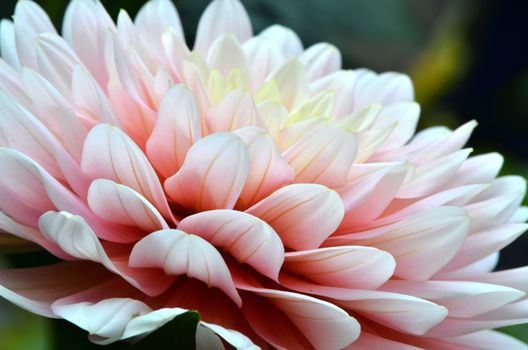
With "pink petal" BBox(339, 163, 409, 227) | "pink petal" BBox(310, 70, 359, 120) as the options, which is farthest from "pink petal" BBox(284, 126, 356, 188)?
"pink petal" BBox(310, 70, 359, 120)

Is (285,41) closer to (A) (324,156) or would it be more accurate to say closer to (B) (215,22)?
(B) (215,22)

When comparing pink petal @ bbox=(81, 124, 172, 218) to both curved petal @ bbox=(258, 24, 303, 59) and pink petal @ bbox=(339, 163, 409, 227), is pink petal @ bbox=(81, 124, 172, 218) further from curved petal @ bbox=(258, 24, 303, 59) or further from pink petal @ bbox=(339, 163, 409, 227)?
curved petal @ bbox=(258, 24, 303, 59)

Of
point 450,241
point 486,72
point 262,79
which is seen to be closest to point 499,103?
point 486,72

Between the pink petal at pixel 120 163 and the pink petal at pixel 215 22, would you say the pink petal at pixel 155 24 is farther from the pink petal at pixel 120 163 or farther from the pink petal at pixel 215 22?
the pink petal at pixel 120 163

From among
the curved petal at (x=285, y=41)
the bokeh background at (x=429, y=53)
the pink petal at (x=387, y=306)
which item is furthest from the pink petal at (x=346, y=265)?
the curved petal at (x=285, y=41)

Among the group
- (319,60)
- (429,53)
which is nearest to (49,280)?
(319,60)

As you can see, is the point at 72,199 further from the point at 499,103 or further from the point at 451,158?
the point at 499,103
